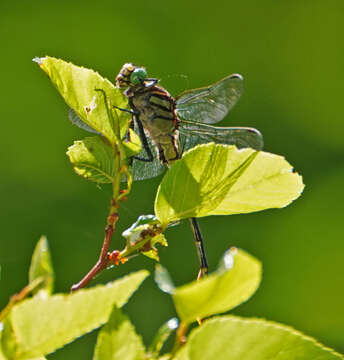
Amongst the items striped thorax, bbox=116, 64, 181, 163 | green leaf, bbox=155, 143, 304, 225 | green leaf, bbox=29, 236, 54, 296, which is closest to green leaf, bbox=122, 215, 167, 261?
green leaf, bbox=155, 143, 304, 225

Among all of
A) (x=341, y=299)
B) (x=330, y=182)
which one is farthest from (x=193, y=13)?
(x=341, y=299)

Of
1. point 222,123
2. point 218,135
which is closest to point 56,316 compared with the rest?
point 218,135

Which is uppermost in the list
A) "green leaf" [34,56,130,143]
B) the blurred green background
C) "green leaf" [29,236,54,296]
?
"green leaf" [34,56,130,143]

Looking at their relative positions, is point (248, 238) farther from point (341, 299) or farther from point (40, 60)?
point (40, 60)

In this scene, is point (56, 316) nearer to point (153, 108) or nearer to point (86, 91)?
point (86, 91)

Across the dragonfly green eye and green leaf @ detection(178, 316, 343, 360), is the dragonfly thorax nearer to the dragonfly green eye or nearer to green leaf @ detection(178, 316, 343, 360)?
the dragonfly green eye

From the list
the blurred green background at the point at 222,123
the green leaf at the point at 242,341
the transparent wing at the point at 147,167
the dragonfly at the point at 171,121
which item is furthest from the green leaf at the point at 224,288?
the blurred green background at the point at 222,123

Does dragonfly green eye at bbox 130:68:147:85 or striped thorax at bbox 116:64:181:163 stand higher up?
dragonfly green eye at bbox 130:68:147:85
